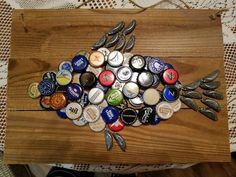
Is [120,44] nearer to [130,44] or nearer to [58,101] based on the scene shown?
[130,44]

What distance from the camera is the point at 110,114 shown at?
0.74 m

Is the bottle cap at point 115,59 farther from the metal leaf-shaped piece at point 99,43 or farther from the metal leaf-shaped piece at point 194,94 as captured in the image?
the metal leaf-shaped piece at point 194,94

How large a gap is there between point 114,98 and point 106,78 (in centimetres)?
5

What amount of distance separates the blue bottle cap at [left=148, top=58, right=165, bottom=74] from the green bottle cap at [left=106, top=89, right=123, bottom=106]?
0.30ft

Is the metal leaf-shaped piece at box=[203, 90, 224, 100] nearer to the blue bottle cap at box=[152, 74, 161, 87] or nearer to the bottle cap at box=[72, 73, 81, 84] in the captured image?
the blue bottle cap at box=[152, 74, 161, 87]

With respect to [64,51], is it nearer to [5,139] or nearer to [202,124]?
[5,139]

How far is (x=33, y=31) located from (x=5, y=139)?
0.26 metres

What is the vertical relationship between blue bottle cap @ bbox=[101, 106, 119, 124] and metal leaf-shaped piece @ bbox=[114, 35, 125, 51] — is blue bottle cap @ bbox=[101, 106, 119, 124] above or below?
below

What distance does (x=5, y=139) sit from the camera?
0.75 metres

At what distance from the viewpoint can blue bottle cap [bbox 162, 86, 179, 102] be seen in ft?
2.46

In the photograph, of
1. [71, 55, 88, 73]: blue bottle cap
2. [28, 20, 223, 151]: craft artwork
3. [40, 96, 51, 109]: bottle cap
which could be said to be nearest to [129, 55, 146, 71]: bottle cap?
[28, 20, 223, 151]: craft artwork

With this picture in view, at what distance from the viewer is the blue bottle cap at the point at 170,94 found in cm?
75

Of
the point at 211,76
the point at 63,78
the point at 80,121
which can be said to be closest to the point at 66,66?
the point at 63,78

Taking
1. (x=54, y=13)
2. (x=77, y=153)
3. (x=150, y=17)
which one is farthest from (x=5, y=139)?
(x=150, y=17)
